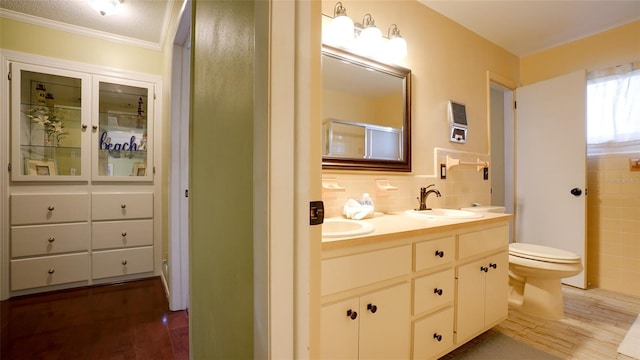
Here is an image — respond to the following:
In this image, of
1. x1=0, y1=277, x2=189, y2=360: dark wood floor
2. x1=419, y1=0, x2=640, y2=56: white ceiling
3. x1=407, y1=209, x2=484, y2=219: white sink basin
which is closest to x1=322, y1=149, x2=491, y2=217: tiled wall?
x1=407, y1=209, x2=484, y2=219: white sink basin

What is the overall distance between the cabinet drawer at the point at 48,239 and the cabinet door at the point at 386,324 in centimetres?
265

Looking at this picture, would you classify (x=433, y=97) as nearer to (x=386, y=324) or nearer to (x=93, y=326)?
(x=386, y=324)

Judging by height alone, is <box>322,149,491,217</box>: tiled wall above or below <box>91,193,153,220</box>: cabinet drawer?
above

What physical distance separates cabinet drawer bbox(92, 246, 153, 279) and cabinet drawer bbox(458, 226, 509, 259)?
8.98 feet

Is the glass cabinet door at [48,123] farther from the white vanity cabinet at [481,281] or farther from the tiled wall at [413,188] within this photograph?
the white vanity cabinet at [481,281]

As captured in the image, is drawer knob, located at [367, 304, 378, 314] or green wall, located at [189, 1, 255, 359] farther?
drawer knob, located at [367, 304, 378, 314]

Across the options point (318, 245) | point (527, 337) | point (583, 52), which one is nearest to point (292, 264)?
point (318, 245)

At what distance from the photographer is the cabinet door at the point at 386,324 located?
0.99 m

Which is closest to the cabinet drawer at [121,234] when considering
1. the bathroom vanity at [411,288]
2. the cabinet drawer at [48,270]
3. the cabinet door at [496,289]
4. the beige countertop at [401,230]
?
the cabinet drawer at [48,270]

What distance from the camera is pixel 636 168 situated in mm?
2238

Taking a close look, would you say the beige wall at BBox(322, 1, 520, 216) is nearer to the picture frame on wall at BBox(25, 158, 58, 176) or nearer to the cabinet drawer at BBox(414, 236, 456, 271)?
the cabinet drawer at BBox(414, 236, 456, 271)

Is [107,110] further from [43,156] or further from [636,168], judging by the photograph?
[636,168]

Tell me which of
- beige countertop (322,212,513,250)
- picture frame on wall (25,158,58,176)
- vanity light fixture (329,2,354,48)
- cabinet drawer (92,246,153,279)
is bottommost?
cabinet drawer (92,246,153,279)

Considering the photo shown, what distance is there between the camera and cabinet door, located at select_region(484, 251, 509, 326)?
153 cm
